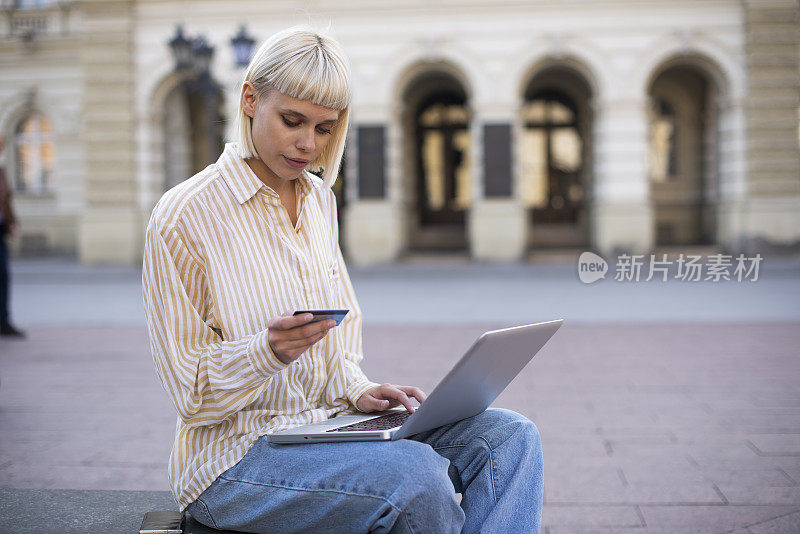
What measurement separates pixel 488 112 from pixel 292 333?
1722 cm

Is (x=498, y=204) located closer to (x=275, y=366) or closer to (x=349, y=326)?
(x=349, y=326)

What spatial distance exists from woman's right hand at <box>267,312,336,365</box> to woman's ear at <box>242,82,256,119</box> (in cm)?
62

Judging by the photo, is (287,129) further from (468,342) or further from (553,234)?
(553,234)

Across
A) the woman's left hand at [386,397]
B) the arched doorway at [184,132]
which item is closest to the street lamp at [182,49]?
the arched doorway at [184,132]

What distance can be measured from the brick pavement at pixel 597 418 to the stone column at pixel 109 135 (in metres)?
11.3

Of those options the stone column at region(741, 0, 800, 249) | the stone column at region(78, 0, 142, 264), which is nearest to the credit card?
the stone column at region(741, 0, 800, 249)

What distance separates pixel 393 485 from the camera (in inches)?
69.6

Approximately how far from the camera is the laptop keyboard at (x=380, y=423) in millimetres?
1985

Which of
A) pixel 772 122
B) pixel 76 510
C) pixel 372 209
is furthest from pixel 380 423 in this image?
pixel 772 122

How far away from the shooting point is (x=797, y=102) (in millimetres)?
17781

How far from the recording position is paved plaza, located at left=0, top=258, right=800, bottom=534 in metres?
3.47

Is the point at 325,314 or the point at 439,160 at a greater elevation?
the point at 439,160

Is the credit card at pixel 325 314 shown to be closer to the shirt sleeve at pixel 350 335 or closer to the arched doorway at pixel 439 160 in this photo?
the shirt sleeve at pixel 350 335

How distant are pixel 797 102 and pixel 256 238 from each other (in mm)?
18724
